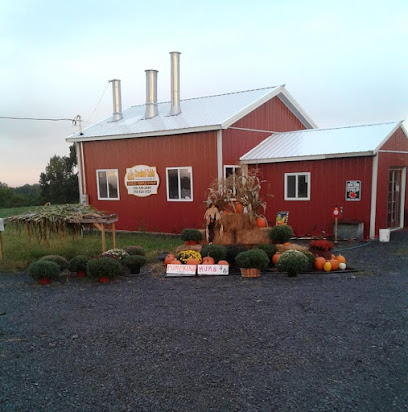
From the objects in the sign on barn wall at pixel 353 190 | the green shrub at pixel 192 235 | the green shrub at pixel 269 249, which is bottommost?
the green shrub at pixel 269 249

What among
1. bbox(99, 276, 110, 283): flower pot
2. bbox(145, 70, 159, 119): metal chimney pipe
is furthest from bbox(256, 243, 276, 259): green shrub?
bbox(145, 70, 159, 119): metal chimney pipe

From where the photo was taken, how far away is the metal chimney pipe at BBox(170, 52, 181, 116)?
49.1 ft

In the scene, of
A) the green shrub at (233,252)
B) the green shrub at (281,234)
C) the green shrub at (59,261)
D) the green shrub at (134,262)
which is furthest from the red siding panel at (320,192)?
the green shrub at (59,261)

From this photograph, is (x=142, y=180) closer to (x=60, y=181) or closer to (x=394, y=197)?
(x=394, y=197)

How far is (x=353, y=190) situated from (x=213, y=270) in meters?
5.90

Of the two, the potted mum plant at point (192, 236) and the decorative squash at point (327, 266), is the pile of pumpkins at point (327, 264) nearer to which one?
the decorative squash at point (327, 266)

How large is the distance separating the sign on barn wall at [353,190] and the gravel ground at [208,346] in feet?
14.8

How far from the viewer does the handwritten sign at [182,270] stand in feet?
26.0

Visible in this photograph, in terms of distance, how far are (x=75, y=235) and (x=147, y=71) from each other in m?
9.25

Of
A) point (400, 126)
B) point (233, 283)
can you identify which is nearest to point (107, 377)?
point (233, 283)

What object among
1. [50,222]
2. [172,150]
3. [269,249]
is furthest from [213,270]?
[172,150]

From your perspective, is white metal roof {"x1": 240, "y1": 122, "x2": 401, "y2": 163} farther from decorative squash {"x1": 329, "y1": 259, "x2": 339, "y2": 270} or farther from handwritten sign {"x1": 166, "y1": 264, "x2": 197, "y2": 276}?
handwritten sign {"x1": 166, "y1": 264, "x2": 197, "y2": 276}

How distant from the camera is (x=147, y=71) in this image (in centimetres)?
1586

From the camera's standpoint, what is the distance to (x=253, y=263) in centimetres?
→ 757
